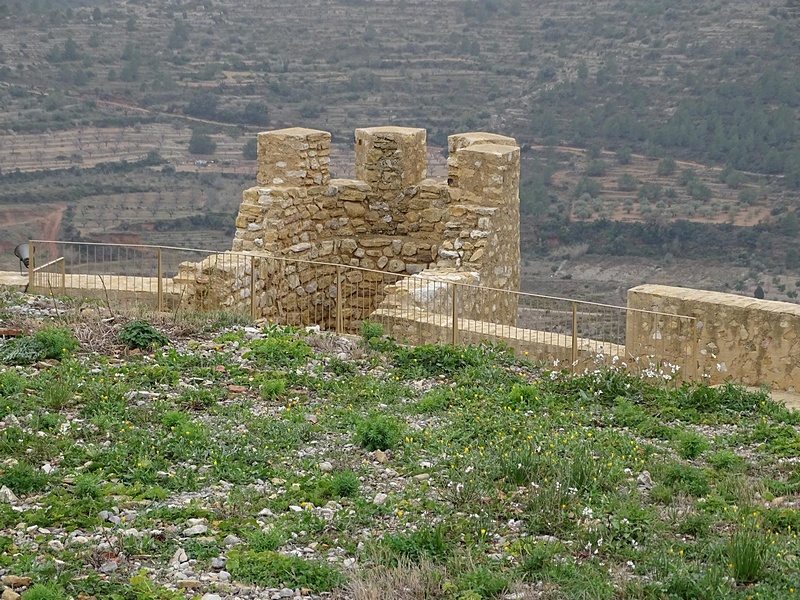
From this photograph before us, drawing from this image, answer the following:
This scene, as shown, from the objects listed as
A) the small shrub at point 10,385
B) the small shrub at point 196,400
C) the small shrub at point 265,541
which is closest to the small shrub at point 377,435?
the small shrub at point 196,400

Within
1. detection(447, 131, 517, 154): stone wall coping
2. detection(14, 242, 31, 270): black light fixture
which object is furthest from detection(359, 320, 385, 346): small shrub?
detection(447, 131, 517, 154): stone wall coping

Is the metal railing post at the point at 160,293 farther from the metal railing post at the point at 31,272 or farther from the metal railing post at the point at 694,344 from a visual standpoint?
the metal railing post at the point at 694,344

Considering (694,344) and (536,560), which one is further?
(694,344)

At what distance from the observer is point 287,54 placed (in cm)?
6384

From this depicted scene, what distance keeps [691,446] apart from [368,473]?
95.9 inches

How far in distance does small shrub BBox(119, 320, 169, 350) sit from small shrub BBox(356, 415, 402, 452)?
274 centimetres

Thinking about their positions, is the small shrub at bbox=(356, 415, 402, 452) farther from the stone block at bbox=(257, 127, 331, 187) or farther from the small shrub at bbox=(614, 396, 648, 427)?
the stone block at bbox=(257, 127, 331, 187)

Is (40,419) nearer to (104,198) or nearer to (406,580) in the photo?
(406,580)

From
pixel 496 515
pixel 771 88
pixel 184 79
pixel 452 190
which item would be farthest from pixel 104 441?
pixel 184 79

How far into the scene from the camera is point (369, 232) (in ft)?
55.9

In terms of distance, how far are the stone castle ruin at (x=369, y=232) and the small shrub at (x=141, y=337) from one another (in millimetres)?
2487

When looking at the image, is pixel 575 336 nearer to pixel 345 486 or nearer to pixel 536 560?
pixel 345 486

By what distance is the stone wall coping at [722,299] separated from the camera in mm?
11531

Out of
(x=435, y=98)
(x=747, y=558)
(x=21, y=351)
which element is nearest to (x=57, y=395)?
(x=21, y=351)
